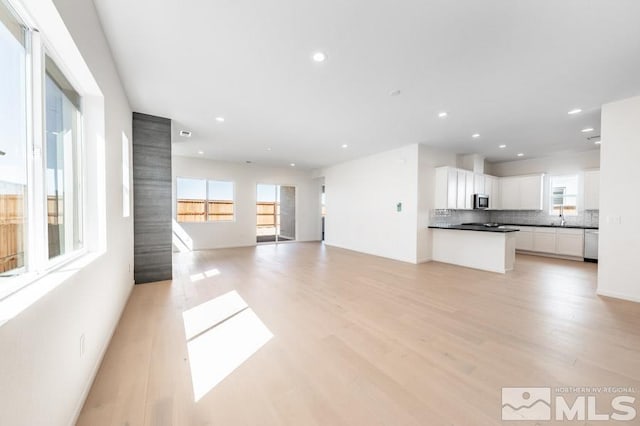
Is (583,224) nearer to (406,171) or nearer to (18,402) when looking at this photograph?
(406,171)

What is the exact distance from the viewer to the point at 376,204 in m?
6.97

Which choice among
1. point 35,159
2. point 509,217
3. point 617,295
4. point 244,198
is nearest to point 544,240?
point 509,217

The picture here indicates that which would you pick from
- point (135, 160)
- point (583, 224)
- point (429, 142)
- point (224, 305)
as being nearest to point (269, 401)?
point (224, 305)

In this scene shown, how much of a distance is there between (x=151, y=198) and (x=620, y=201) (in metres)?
7.04

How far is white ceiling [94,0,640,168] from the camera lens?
1.97 metres

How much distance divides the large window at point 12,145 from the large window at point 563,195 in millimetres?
10028

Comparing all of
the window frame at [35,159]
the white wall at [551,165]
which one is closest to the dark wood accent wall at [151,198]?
the window frame at [35,159]

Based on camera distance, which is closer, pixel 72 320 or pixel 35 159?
pixel 35 159

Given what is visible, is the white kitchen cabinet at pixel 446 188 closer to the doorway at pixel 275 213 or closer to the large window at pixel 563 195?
the large window at pixel 563 195

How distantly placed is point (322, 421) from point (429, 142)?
18.6ft

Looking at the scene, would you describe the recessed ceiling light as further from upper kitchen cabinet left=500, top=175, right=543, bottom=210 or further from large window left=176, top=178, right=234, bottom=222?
upper kitchen cabinet left=500, top=175, right=543, bottom=210

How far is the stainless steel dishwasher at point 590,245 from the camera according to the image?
19.4ft

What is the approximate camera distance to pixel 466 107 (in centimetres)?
375

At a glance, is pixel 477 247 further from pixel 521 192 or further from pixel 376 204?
pixel 521 192
